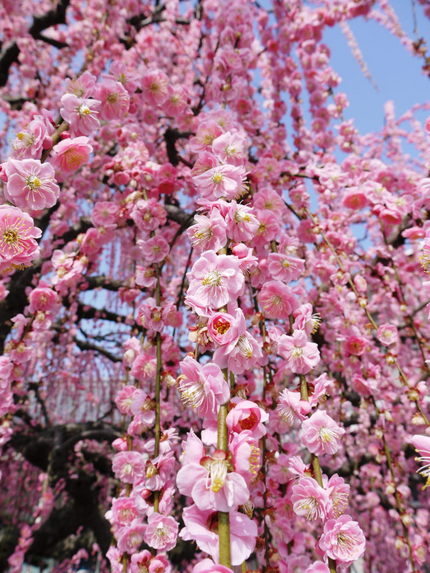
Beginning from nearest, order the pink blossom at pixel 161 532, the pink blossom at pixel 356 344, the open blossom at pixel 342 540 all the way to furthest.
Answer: the open blossom at pixel 342 540, the pink blossom at pixel 161 532, the pink blossom at pixel 356 344

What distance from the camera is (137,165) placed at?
2.42 metres

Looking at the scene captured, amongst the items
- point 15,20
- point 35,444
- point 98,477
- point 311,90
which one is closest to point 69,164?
point 311,90

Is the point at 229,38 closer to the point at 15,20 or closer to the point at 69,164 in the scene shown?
the point at 69,164

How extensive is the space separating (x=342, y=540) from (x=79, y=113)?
61.9 inches

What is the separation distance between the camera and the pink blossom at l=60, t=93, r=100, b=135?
142 centimetres

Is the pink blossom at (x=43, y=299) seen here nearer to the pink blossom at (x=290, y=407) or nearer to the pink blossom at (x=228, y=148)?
the pink blossom at (x=228, y=148)

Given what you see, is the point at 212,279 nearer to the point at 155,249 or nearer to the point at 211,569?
the point at 211,569

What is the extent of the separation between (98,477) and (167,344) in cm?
448

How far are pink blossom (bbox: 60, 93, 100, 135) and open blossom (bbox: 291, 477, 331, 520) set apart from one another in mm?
1356

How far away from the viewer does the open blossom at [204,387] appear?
0.92m

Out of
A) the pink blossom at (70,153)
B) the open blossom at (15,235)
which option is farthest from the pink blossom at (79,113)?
the open blossom at (15,235)

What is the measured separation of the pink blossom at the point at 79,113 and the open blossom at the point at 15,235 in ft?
1.36

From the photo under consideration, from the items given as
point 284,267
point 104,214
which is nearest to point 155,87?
point 104,214

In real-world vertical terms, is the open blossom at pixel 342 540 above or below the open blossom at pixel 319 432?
below
